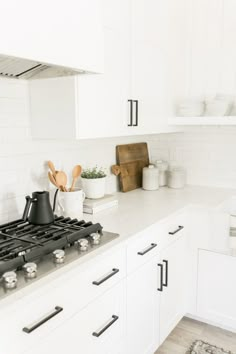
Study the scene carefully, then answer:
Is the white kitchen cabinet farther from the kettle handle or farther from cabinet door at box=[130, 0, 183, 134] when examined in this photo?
the kettle handle

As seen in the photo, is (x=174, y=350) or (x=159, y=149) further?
(x=159, y=149)

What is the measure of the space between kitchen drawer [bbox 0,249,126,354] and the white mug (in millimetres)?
445

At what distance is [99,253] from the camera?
1.46m

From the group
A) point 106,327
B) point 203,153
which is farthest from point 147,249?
point 203,153

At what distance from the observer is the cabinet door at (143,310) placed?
1.76 meters

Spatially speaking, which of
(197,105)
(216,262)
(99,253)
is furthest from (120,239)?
(197,105)

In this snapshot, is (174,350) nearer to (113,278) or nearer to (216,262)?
(216,262)

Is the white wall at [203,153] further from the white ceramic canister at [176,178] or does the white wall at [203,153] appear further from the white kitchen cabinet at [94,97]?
the white kitchen cabinet at [94,97]

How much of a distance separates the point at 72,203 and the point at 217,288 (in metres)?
1.13

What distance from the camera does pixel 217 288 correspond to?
A: 226cm

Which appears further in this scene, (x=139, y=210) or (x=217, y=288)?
(x=217, y=288)

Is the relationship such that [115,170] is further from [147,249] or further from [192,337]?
[192,337]

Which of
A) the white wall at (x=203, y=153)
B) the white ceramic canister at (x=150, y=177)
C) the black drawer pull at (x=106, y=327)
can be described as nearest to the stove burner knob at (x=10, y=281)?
the black drawer pull at (x=106, y=327)

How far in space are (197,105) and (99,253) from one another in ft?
4.96
